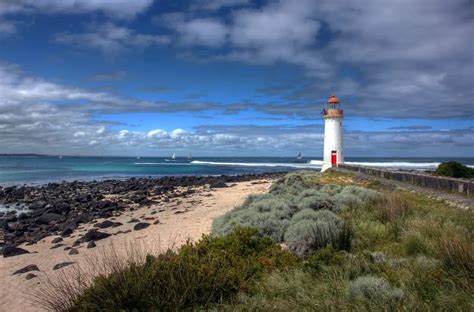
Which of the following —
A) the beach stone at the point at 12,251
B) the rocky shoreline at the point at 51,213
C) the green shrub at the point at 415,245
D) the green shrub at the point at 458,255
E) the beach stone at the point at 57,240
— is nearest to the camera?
the green shrub at the point at 458,255

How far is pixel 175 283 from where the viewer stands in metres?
4.38

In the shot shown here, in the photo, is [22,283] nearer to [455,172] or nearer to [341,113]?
[455,172]

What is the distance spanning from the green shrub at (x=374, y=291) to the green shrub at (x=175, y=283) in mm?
1279

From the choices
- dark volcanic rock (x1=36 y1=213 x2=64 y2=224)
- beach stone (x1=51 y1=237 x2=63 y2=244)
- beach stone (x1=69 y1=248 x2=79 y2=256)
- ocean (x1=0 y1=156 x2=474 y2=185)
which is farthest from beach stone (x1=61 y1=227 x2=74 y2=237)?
ocean (x1=0 y1=156 x2=474 y2=185)

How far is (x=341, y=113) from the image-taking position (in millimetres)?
31016

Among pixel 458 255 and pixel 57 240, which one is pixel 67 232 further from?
pixel 458 255

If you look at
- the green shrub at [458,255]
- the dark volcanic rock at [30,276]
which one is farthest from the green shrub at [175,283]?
the dark volcanic rock at [30,276]

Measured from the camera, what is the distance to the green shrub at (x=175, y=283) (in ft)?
13.5

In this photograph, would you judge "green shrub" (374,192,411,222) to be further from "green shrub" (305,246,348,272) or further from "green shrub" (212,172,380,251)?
"green shrub" (305,246,348,272)

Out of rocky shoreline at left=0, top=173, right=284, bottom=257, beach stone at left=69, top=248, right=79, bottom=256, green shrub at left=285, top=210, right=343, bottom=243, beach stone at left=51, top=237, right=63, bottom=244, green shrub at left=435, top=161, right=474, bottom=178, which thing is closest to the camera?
green shrub at left=285, top=210, right=343, bottom=243

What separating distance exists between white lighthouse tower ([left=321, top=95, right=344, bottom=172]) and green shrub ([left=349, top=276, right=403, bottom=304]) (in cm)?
2723

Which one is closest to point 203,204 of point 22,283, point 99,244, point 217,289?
point 99,244

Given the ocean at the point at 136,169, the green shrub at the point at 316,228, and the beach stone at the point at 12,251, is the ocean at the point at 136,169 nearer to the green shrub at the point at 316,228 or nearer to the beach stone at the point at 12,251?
the beach stone at the point at 12,251

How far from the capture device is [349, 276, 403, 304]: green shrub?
4012mm
